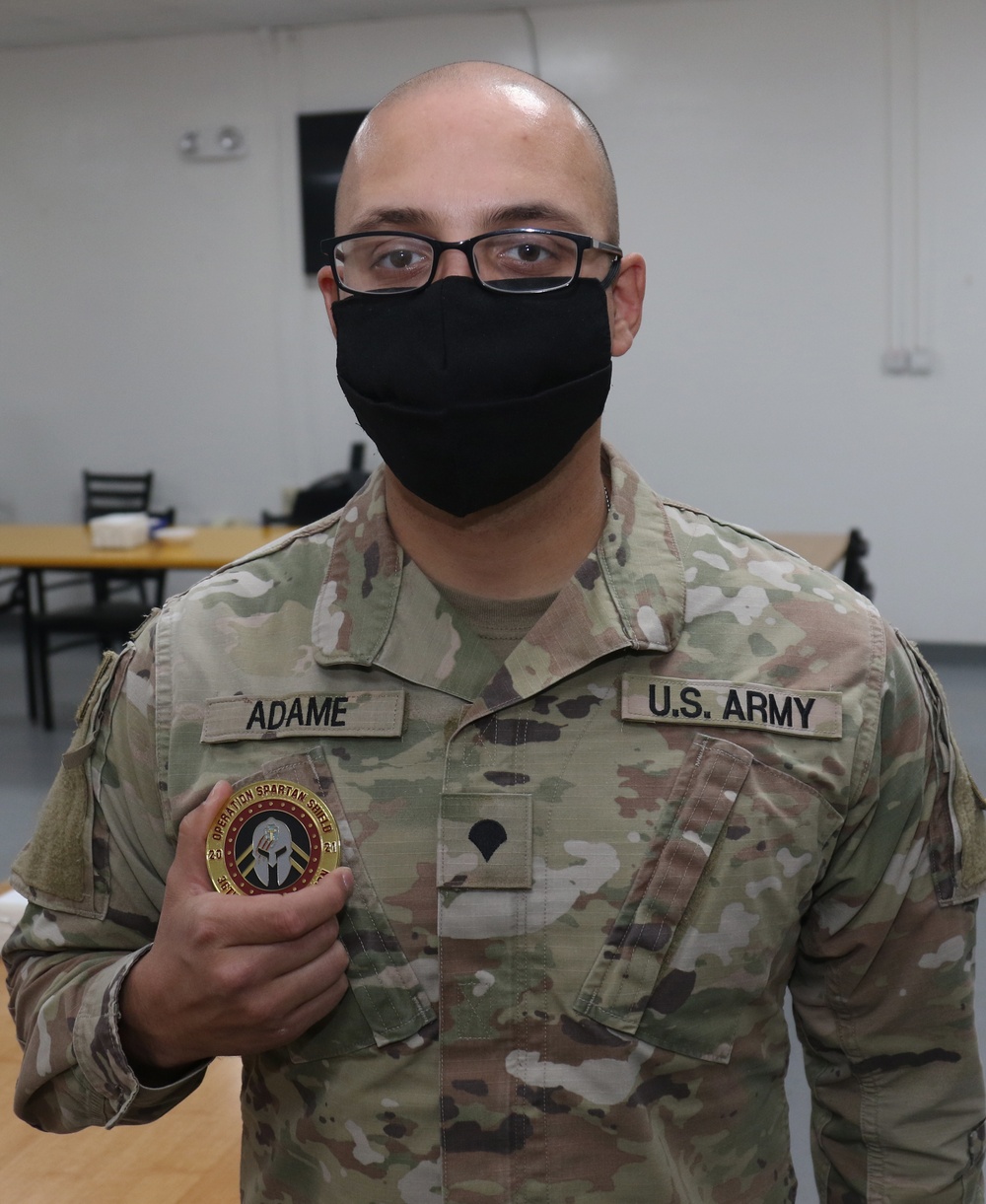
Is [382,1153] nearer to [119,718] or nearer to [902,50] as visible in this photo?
[119,718]

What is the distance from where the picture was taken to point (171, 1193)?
4.63ft

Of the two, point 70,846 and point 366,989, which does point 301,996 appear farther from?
point 70,846

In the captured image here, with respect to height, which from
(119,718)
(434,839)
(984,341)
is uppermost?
(984,341)

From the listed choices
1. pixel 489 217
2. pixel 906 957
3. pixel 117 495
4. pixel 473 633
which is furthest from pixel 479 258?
pixel 117 495

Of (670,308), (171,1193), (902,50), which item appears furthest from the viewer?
(670,308)

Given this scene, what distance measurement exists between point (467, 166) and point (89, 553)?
465 centimetres

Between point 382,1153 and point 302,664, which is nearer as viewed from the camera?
point 382,1153

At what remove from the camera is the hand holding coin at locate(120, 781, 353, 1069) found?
3.19 feet

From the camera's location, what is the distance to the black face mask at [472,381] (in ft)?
3.55

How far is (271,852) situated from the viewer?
3.41ft

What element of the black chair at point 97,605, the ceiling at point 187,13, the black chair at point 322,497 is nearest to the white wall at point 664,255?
the ceiling at point 187,13

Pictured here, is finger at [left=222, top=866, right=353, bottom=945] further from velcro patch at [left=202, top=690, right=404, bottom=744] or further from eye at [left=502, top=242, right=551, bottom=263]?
eye at [left=502, top=242, right=551, bottom=263]

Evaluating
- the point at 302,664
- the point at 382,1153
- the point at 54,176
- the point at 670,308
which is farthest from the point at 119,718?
the point at 54,176

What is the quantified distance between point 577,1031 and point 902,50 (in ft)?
20.0
